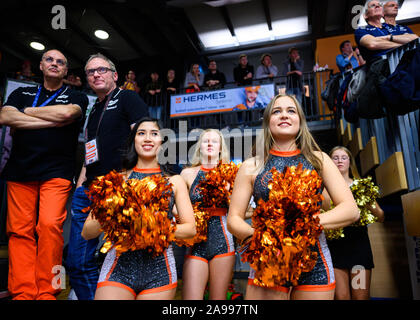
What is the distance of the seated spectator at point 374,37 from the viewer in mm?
3012

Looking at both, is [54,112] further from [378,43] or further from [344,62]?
[344,62]

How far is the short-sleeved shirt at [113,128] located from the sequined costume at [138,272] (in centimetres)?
70

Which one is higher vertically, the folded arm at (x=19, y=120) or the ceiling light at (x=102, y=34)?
the ceiling light at (x=102, y=34)

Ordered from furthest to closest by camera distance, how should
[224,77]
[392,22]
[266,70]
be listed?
[224,77] → [266,70] → [392,22]

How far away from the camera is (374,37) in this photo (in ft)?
10.1

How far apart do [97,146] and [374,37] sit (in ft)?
9.18

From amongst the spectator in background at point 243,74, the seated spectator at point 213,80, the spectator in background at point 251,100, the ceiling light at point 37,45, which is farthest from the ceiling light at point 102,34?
the spectator in background at point 251,100

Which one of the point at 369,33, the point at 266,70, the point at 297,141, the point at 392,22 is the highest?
the point at 266,70

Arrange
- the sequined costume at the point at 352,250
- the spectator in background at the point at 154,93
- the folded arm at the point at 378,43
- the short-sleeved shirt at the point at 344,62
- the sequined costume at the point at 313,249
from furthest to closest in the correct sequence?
the spectator in background at the point at 154,93 → the short-sleeved shirt at the point at 344,62 → the folded arm at the point at 378,43 → the sequined costume at the point at 352,250 → the sequined costume at the point at 313,249

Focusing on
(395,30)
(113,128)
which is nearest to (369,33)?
(395,30)

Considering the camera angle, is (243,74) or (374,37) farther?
(243,74)

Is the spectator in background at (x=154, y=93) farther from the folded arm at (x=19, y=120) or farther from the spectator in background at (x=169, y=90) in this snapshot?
the folded arm at (x=19, y=120)

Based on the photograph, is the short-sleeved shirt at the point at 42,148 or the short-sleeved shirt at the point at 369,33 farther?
the short-sleeved shirt at the point at 369,33

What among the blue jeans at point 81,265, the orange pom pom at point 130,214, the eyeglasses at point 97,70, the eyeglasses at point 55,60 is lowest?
the blue jeans at point 81,265
